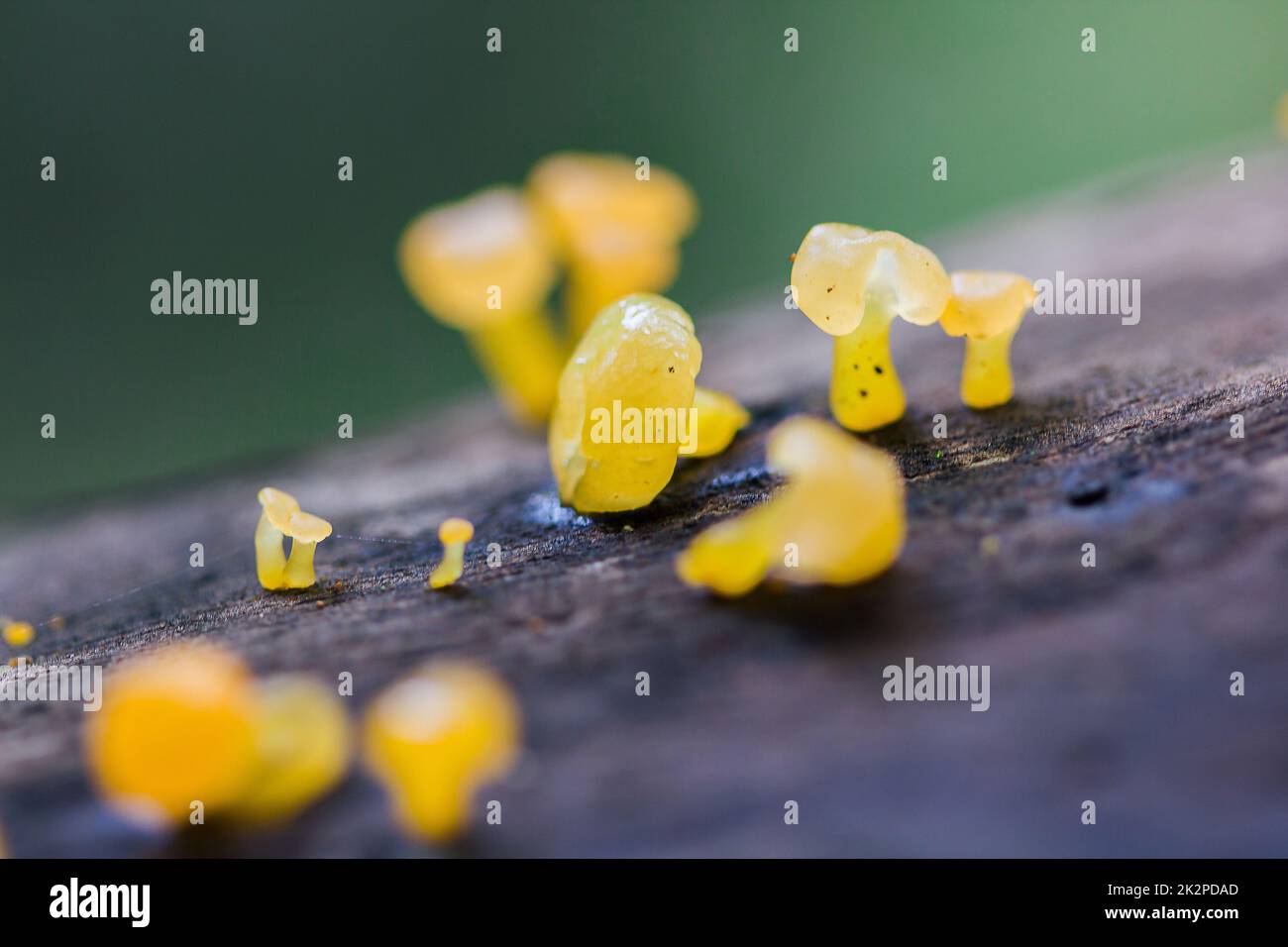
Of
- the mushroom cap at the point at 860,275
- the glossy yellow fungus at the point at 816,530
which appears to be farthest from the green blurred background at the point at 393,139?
the glossy yellow fungus at the point at 816,530

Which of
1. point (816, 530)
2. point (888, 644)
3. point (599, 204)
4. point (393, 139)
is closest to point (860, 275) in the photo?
point (816, 530)

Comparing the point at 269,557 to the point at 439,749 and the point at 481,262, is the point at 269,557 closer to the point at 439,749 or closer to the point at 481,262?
the point at 439,749

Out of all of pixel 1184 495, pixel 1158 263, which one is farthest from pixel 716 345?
pixel 1184 495

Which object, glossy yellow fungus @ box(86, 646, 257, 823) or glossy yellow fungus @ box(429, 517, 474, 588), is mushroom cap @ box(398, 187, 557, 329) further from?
glossy yellow fungus @ box(86, 646, 257, 823)

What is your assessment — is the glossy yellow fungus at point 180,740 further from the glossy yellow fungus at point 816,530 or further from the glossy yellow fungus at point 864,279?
the glossy yellow fungus at point 864,279

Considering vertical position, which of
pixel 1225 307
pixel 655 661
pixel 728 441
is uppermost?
pixel 1225 307

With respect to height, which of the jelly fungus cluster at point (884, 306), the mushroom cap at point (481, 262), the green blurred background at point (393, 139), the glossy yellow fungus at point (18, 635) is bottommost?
the glossy yellow fungus at point (18, 635)
